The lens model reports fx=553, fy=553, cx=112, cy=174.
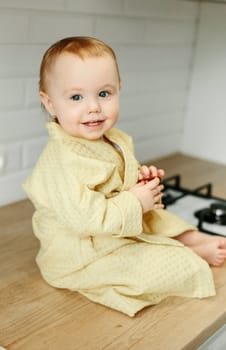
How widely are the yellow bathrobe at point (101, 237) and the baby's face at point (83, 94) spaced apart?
0.03 meters

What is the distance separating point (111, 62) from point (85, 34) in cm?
51

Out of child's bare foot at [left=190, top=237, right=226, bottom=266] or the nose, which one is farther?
child's bare foot at [left=190, top=237, right=226, bottom=266]

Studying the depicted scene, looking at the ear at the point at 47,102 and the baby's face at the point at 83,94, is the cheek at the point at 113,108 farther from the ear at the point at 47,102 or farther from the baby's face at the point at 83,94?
the ear at the point at 47,102

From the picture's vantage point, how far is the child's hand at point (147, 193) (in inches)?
37.8

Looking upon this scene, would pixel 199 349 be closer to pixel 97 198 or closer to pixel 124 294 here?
pixel 124 294

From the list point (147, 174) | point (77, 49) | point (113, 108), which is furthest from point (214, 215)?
point (77, 49)

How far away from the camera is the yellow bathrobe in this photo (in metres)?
0.92

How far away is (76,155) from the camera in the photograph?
94 cm

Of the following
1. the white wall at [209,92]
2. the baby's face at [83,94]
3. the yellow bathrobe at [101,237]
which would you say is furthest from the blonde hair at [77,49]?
the white wall at [209,92]

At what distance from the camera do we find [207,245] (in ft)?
3.69

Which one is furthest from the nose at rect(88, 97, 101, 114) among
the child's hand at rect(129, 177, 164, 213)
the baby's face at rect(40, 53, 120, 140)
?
the child's hand at rect(129, 177, 164, 213)

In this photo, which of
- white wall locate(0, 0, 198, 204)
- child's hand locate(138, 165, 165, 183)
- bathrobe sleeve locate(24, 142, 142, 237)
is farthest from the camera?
white wall locate(0, 0, 198, 204)

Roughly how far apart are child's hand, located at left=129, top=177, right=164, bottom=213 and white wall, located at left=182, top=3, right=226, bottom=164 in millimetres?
888

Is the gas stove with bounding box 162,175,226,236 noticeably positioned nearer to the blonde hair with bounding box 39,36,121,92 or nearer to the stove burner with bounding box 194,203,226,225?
the stove burner with bounding box 194,203,226,225
